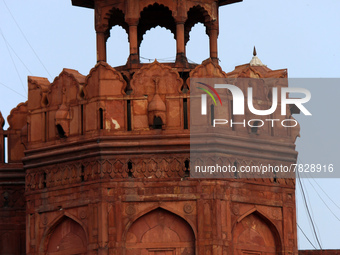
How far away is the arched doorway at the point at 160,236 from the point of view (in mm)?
30812

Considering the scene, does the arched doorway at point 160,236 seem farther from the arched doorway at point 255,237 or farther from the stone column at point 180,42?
the stone column at point 180,42

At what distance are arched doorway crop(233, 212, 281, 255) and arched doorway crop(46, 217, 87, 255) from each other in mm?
3086

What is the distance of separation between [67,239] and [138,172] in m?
2.09

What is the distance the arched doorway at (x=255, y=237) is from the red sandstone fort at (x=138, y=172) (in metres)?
0.02

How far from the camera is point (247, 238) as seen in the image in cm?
3145

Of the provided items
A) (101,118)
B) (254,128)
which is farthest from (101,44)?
(254,128)

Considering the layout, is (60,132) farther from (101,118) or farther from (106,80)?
(106,80)

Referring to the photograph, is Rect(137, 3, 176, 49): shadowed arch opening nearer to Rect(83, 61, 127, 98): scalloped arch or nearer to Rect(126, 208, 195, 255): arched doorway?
Rect(83, 61, 127, 98): scalloped arch

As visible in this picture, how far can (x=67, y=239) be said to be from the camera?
3162 cm

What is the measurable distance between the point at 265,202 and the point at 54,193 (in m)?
4.31

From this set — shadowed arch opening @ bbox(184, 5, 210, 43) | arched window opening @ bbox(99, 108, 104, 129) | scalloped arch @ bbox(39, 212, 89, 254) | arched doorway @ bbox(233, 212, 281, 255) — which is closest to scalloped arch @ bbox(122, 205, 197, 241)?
arched doorway @ bbox(233, 212, 281, 255)

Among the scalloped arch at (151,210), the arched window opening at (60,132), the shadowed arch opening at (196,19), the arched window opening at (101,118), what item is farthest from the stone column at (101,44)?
the scalloped arch at (151,210)

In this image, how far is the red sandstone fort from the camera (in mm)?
30828

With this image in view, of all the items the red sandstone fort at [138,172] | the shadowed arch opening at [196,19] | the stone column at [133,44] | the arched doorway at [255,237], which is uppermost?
the shadowed arch opening at [196,19]
